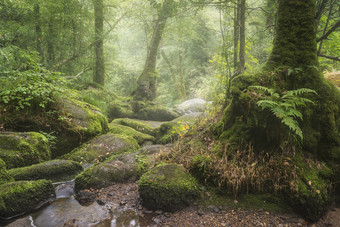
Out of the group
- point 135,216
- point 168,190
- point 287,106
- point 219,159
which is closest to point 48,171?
point 135,216

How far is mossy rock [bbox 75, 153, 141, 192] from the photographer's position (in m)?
4.75

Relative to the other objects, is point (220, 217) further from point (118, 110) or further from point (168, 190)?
point (118, 110)

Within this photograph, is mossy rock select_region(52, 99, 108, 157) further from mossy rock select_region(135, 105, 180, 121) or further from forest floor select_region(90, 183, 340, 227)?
mossy rock select_region(135, 105, 180, 121)

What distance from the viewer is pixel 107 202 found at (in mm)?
4320

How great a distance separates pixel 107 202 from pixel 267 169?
3.34 m

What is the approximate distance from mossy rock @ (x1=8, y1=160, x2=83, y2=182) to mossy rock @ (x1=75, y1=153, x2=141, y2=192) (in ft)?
2.26

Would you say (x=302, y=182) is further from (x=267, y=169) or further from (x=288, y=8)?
(x=288, y=8)

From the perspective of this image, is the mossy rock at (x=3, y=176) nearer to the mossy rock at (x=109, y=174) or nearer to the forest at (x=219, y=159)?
the forest at (x=219, y=159)

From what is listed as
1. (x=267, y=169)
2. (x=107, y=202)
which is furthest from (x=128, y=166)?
(x=267, y=169)

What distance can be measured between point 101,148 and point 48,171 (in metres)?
1.97

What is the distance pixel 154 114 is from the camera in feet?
47.2

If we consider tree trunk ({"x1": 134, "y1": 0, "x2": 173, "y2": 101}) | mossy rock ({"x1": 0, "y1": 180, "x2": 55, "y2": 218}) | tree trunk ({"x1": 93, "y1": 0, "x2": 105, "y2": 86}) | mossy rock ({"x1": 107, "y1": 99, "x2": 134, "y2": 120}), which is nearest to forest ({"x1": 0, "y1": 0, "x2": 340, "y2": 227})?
mossy rock ({"x1": 0, "y1": 180, "x2": 55, "y2": 218})

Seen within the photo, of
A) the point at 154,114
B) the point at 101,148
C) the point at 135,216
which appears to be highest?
the point at 101,148

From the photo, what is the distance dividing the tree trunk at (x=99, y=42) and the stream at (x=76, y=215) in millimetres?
8714
